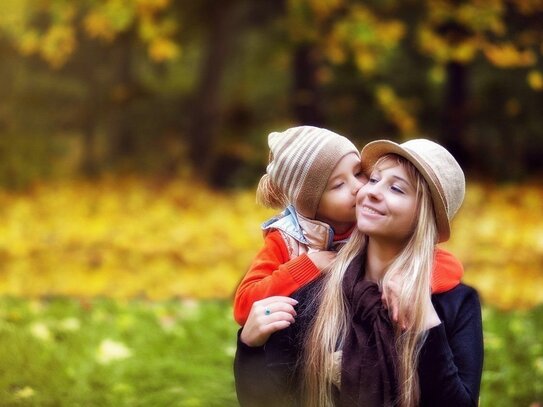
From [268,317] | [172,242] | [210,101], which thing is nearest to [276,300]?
[268,317]

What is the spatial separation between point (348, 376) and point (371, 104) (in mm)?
11598

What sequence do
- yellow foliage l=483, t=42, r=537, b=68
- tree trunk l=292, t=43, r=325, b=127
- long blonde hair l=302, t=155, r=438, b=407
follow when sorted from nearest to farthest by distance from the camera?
long blonde hair l=302, t=155, r=438, b=407, yellow foliage l=483, t=42, r=537, b=68, tree trunk l=292, t=43, r=325, b=127

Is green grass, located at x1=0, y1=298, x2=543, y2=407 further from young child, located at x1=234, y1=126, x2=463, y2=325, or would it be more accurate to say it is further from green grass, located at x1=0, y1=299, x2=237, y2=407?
young child, located at x1=234, y1=126, x2=463, y2=325

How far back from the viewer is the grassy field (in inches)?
171

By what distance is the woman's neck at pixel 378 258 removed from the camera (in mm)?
2289

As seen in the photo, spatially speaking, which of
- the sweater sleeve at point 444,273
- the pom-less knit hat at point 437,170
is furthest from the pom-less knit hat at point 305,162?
the sweater sleeve at point 444,273

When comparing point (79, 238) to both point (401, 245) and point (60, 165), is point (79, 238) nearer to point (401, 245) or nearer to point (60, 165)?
point (60, 165)

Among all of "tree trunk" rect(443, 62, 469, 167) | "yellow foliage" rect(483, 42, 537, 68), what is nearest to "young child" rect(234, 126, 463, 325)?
"yellow foliage" rect(483, 42, 537, 68)

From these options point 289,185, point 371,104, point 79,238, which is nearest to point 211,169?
point 371,104

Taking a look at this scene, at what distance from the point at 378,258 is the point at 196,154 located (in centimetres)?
1092

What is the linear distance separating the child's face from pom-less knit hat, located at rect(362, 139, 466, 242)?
0.21 ft

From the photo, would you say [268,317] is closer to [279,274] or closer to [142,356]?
[279,274]

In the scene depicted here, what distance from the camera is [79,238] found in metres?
9.39

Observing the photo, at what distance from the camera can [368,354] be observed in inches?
85.4
